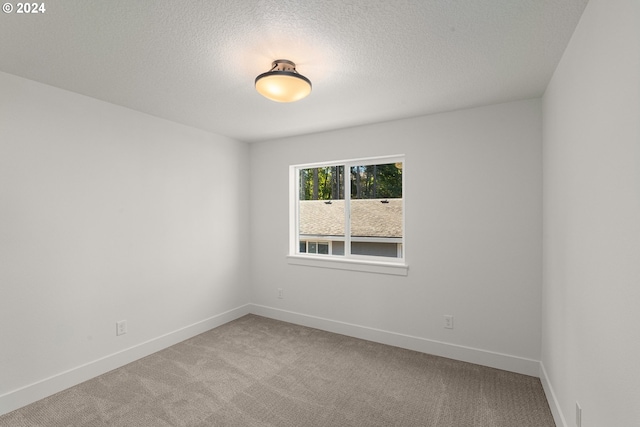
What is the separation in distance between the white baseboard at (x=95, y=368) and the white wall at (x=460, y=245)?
1.44 m

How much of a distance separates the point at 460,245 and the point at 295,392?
2031 millimetres

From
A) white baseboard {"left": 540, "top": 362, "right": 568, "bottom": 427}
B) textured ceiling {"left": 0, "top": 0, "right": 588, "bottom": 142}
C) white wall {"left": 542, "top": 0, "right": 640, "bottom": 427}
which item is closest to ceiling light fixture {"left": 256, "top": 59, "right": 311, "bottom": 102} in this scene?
textured ceiling {"left": 0, "top": 0, "right": 588, "bottom": 142}

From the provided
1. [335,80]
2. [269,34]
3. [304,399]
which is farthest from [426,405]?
[269,34]

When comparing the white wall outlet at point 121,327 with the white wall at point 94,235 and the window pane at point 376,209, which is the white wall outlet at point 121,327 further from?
the window pane at point 376,209

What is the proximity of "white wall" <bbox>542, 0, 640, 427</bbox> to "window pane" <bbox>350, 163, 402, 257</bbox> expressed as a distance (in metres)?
1.55

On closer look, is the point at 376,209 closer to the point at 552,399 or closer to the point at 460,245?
the point at 460,245

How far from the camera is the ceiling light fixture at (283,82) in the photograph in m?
1.98

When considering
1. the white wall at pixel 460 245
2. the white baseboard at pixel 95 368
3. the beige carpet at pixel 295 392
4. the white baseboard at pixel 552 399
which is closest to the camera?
the white baseboard at pixel 552 399

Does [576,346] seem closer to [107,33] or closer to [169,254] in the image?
[107,33]

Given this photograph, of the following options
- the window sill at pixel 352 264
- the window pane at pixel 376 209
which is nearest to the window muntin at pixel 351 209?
the window pane at pixel 376 209

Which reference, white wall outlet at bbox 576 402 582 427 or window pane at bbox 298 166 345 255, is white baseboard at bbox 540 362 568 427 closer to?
white wall outlet at bbox 576 402 582 427

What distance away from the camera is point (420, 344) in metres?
3.19

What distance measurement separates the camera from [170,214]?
135 inches

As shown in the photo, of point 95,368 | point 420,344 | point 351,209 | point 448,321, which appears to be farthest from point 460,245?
point 95,368
